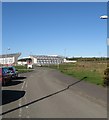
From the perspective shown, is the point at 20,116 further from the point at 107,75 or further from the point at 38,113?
the point at 107,75

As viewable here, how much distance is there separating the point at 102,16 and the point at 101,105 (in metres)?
5.21

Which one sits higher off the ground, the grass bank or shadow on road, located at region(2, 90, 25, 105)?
the grass bank

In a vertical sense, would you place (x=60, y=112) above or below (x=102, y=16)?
below

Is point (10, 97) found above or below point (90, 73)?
below

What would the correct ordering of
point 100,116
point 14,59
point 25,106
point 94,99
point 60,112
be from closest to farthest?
point 100,116 < point 60,112 < point 25,106 < point 94,99 < point 14,59

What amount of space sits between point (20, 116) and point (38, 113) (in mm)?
957

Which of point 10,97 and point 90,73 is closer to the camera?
point 10,97

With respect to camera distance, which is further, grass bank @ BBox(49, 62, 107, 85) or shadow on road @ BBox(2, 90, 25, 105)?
grass bank @ BBox(49, 62, 107, 85)

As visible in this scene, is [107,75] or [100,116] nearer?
[100,116]

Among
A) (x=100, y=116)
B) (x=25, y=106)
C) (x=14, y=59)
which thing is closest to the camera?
(x=100, y=116)

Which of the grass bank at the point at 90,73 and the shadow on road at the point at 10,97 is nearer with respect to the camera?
the shadow on road at the point at 10,97

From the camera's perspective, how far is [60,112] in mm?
12648

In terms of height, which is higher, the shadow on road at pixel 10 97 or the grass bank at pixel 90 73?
the grass bank at pixel 90 73

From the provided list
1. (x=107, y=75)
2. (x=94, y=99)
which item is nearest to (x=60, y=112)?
(x=94, y=99)
